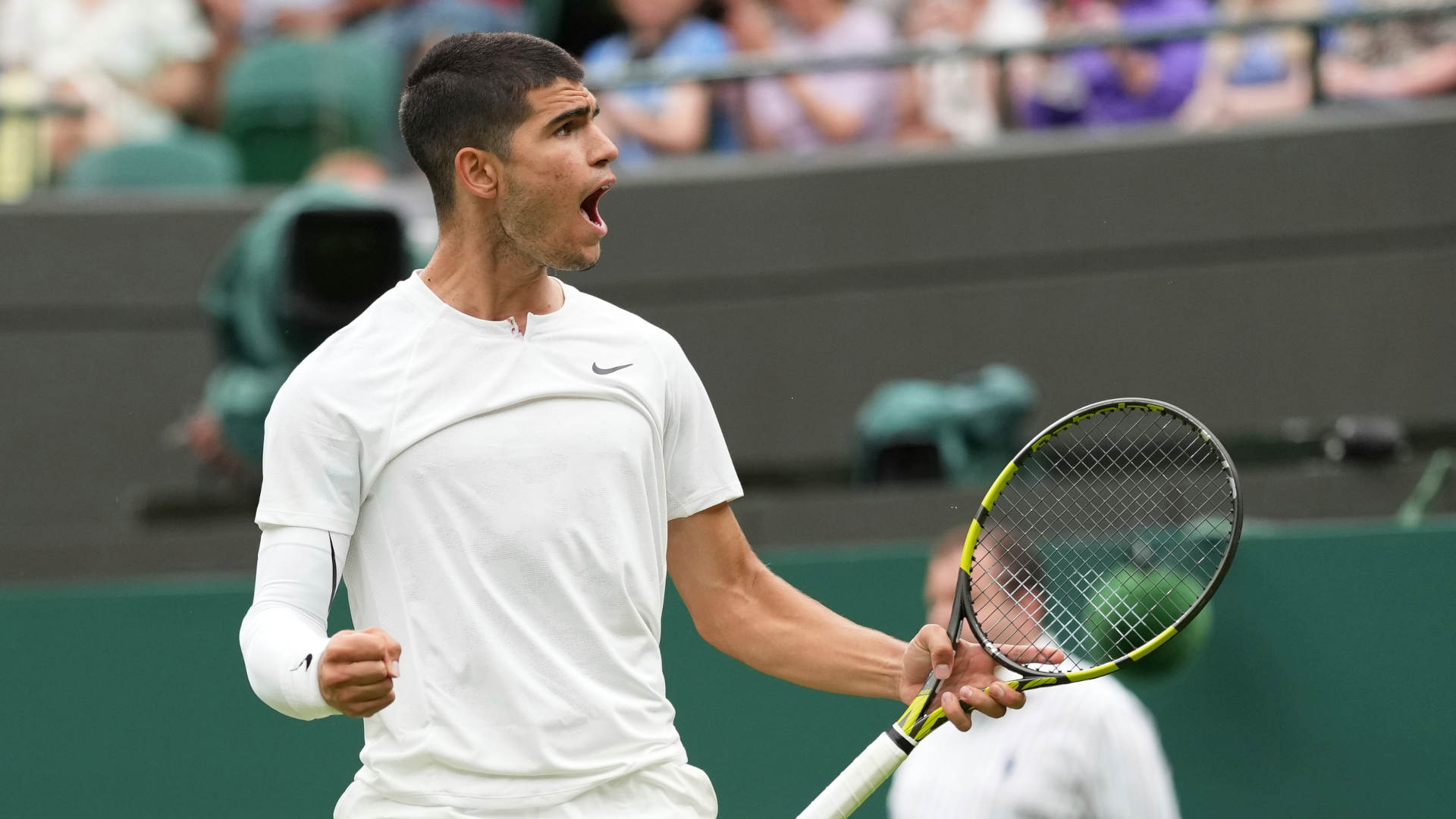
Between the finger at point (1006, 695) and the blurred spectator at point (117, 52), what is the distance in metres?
5.40

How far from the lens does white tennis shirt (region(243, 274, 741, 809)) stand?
2.40 metres

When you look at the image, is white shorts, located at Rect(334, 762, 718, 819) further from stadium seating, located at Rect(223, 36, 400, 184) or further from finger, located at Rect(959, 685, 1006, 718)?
stadium seating, located at Rect(223, 36, 400, 184)

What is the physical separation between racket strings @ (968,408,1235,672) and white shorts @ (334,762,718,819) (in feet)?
3.82

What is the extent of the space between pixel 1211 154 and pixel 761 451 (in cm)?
174

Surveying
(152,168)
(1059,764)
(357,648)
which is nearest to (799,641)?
(357,648)

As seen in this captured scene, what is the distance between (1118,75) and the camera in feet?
20.7

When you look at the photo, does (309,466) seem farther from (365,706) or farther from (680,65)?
(680,65)

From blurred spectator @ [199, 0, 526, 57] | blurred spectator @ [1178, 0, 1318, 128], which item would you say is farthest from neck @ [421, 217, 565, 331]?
blurred spectator @ [199, 0, 526, 57]

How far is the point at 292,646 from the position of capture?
2.28 meters

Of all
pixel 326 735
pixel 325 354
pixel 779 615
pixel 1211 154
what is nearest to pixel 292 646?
pixel 325 354

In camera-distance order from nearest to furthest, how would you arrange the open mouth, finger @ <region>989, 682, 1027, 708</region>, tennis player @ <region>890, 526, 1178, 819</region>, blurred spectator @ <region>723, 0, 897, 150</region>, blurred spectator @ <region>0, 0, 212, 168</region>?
finger @ <region>989, 682, 1027, 708</region> → the open mouth → tennis player @ <region>890, 526, 1178, 819</region> → blurred spectator @ <region>723, 0, 897, 150</region> → blurred spectator @ <region>0, 0, 212, 168</region>

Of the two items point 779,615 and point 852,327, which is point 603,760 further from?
point 852,327

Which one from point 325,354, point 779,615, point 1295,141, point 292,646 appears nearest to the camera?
point 292,646

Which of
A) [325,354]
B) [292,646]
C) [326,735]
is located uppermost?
[325,354]
